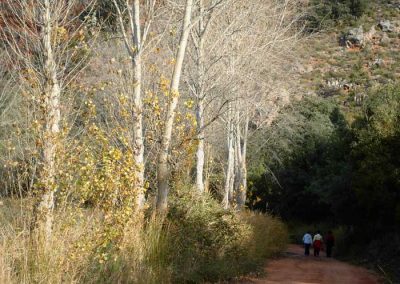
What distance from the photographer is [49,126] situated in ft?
29.7

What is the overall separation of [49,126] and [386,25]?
64.3 metres

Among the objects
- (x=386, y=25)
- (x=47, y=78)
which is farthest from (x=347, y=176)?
(x=386, y=25)

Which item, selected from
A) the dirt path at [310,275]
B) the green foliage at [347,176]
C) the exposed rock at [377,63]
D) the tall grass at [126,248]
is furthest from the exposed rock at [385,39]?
the tall grass at [126,248]

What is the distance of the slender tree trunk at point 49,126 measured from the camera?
816cm

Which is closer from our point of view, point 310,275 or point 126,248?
point 126,248

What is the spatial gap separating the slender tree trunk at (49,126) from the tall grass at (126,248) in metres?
0.19

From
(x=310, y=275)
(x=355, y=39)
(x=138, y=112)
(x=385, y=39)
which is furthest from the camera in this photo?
(x=355, y=39)

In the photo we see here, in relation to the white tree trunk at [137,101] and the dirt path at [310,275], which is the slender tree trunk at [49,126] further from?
the dirt path at [310,275]

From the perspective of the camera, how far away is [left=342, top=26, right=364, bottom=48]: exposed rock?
219ft

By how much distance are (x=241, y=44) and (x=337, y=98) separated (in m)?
39.7

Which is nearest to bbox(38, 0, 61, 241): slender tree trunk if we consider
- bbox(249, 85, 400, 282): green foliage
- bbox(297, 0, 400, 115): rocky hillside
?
bbox(249, 85, 400, 282): green foliage

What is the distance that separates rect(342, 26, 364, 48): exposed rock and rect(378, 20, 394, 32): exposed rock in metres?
2.50

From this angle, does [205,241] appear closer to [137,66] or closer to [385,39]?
[137,66]

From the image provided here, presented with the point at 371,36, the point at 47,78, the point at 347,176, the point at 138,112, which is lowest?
the point at 138,112
